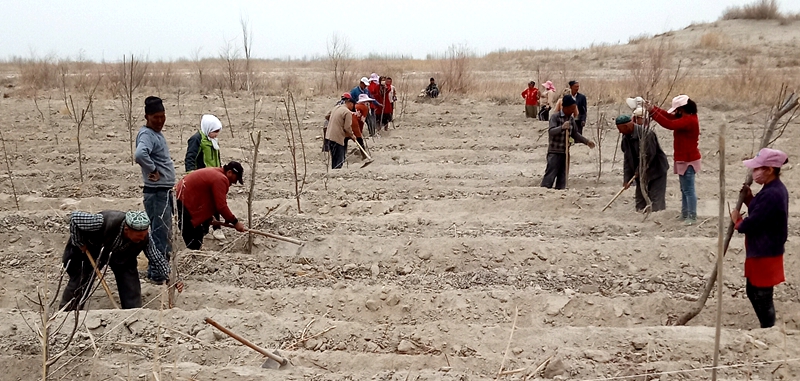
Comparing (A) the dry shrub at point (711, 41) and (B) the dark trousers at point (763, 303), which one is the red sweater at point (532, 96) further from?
(A) the dry shrub at point (711, 41)

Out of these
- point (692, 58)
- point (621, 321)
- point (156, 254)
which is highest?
point (692, 58)

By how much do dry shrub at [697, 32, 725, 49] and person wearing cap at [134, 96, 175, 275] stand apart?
76.8ft

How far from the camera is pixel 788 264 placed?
193 inches

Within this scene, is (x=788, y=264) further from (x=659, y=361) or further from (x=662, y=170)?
(x=659, y=361)

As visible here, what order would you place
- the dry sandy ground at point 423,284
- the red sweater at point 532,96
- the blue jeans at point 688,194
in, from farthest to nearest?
the red sweater at point 532,96 → the blue jeans at point 688,194 → the dry sandy ground at point 423,284

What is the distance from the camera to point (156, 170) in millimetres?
4555

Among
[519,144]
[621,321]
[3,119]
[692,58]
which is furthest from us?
[692,58]

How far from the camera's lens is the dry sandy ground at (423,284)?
345cm

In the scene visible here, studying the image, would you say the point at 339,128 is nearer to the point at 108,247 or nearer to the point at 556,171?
the point at 556,171

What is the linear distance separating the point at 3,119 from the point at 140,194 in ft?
23.9

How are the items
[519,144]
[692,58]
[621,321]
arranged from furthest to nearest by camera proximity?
[692,58] < [519,144] < [621,321]

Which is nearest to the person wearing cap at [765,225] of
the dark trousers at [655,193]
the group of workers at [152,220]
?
the dark trousers at [655,193]

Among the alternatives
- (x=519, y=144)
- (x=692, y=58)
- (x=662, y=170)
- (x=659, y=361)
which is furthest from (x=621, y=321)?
(x=692, y=58)

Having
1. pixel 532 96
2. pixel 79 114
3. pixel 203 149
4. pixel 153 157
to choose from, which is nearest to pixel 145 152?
pixel 153 157
